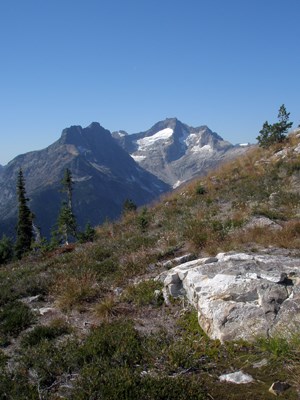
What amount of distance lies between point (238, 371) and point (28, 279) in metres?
7.77

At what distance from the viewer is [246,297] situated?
634cm

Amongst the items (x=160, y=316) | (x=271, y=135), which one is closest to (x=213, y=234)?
(x=160, y=316)

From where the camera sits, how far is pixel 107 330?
666 cm

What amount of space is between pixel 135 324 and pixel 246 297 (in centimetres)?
223

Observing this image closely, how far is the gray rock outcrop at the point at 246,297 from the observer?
585 cm

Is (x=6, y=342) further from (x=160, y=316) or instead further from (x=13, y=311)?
(x=160, y=316)

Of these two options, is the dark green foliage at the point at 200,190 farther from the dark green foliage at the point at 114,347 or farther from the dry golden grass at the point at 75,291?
the dark green foliage at the point at 114,347

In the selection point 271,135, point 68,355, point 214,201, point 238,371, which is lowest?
point 238,371

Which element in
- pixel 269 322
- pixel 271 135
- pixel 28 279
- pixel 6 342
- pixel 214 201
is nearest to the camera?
pixel 269 322

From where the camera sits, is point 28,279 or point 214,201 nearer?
point 28,279

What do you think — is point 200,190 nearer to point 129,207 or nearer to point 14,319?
point 129,207

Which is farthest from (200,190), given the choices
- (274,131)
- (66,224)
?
(66,224)

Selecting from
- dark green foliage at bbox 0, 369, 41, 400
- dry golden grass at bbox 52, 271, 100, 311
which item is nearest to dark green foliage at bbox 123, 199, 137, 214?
dry golden grass at bbox 52, 271, 100, 311

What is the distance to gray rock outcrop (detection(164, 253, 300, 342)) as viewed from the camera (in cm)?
585
